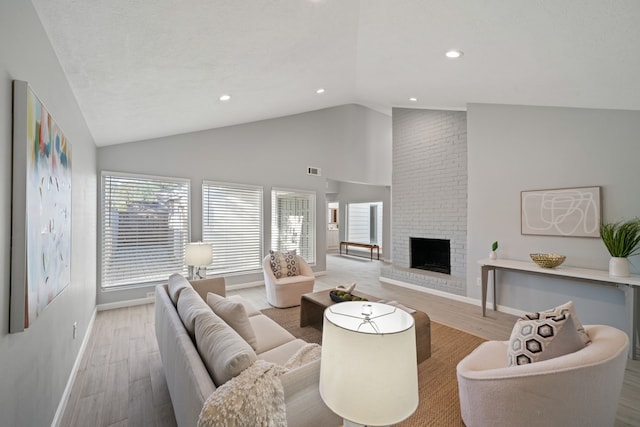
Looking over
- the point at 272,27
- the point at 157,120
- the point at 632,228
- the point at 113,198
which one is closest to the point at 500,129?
the point at 632,228

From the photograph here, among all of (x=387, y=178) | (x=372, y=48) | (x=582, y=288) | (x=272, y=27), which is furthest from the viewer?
(x=387, y=178)

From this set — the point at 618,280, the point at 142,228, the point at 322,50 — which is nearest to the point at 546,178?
the point at 618,280

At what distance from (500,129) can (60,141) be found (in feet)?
16.2

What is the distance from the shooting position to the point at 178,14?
5.37 feet

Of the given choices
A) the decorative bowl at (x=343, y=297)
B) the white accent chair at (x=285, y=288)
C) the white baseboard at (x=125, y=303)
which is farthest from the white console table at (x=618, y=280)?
the white baseboard at (x=125, y=303)

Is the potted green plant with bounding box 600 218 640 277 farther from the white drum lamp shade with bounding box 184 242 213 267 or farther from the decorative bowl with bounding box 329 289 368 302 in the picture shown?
the white drum lamp shade with bounding box 184 242 213 267

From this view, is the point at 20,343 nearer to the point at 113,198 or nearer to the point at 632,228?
the point at 113,198

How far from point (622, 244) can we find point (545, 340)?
2237 millimetres

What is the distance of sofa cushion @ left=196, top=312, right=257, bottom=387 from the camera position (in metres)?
1.23

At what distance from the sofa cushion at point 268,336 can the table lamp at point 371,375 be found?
1329mm

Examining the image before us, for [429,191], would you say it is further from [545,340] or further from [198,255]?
[198,255]

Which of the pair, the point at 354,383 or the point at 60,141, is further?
the point at 60,141

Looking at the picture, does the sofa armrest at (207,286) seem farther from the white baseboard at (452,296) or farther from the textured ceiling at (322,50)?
the white baseboard at (452,296)

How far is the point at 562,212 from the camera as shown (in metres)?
3.44
